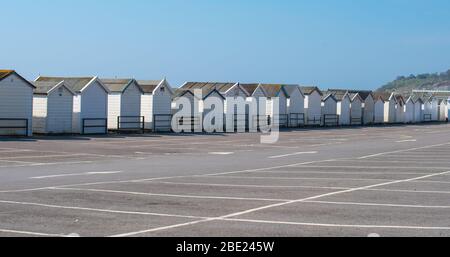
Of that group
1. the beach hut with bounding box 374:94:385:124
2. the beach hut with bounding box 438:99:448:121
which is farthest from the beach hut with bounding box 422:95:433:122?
the beach hut with bounding box 374:94:385:124

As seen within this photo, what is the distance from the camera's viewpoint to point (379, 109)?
3302 inches

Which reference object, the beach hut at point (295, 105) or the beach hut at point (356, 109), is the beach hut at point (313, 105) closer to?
the beach hut at point (295, 105)

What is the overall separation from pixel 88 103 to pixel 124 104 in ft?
12.7

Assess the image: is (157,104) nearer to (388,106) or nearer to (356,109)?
(356,109)

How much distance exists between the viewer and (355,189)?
17.1 m

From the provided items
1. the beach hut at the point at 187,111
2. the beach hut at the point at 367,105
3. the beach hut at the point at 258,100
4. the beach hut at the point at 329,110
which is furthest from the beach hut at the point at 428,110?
the beach hut at the point at 187,111

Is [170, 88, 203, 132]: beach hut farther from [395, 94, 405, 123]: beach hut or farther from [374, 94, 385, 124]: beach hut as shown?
[395, 94, 405, 123]: beach hut

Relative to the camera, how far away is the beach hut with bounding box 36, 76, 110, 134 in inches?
1706

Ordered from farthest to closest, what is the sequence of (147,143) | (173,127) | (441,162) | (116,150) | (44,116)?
Answer: (173,127), (44,116), (147,143), (116,150), (441,162)

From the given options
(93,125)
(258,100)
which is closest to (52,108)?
(93,125)

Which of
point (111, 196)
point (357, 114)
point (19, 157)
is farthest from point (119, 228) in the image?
Answer: point (357, 114)
